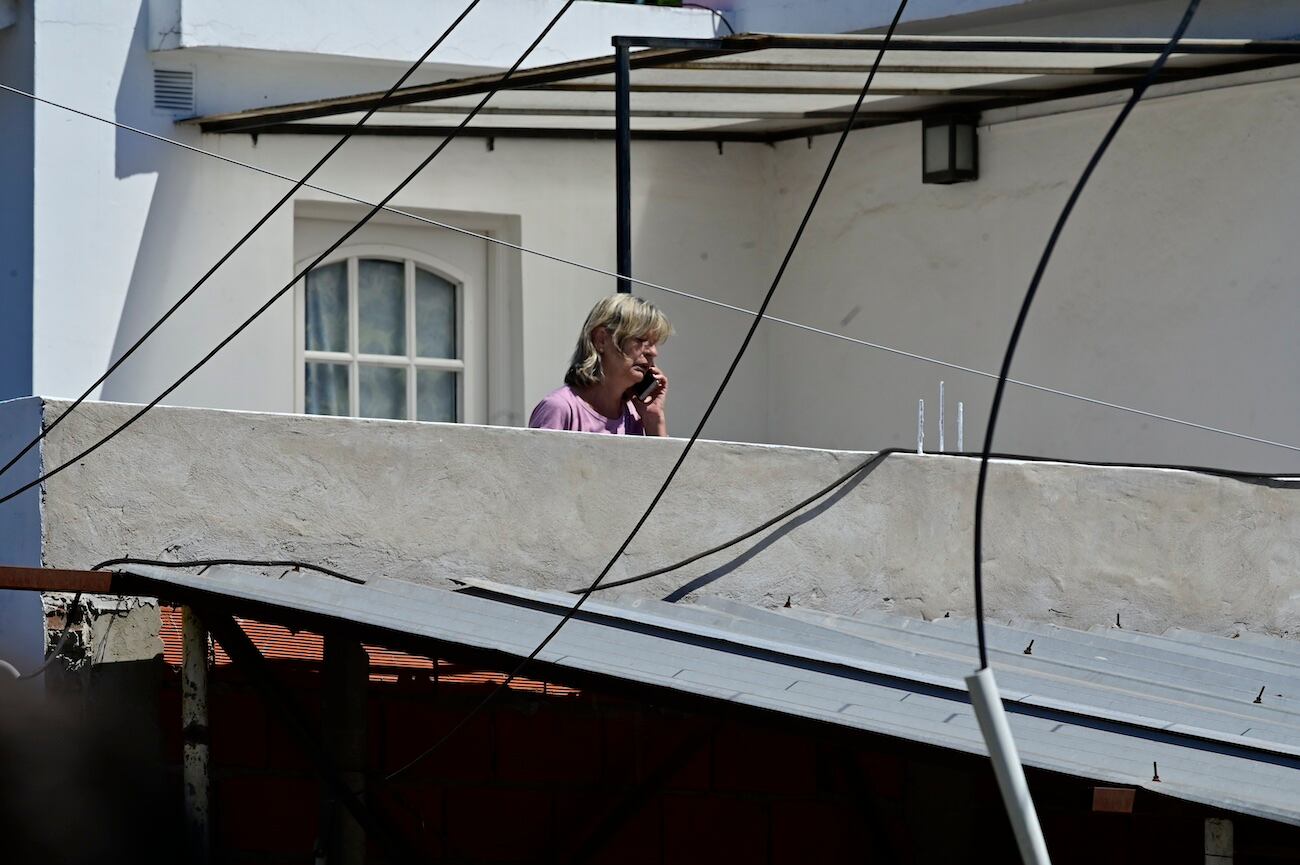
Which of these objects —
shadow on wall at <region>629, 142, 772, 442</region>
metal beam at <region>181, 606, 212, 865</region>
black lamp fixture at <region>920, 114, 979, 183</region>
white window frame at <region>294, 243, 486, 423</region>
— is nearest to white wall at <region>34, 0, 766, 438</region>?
shadow on wall at <region>629, 142, 772, 442</region>

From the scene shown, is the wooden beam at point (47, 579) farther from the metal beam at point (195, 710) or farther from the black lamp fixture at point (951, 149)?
the black lamp fixture at point (951, 149)

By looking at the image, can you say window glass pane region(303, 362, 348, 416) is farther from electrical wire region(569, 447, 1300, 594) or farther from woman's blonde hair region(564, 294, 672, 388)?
electrical wire region(569, 447, 1300, 594)

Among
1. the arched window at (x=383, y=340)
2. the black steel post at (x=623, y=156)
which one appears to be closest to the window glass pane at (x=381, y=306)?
the arched window at (x=383, y=340)

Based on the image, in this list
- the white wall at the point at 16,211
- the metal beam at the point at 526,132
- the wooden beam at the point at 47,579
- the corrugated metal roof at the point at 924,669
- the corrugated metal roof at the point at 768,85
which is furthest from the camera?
the metal beam at the point at 526,132

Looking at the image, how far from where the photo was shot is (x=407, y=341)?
7.17 meters

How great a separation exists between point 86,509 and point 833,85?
3271 millimetres

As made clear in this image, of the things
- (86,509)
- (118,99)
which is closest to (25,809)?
(86,509)

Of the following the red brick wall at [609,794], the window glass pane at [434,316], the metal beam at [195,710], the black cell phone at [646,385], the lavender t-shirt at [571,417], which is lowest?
the red brick wall at [609,794]

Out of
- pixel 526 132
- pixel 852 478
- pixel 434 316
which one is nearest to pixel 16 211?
pixel 434 316

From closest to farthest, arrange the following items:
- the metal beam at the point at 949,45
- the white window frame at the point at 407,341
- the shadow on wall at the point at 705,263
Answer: the metal beam at the point at 949,45 < the white window frame at the point at 407,341 < the shadow on wall at the point at 705,263

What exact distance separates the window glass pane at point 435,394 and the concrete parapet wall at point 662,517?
3.04 m

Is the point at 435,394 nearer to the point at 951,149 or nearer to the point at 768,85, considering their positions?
the point at 768,85

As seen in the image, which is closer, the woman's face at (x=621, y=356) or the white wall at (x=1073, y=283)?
the woman's face at (x=621, y=356)

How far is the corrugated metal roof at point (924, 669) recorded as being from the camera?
2963 mm
